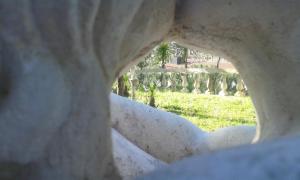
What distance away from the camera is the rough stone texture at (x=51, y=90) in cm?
56

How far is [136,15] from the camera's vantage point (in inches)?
26.5

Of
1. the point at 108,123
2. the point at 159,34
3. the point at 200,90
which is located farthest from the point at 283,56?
the point at 200,90

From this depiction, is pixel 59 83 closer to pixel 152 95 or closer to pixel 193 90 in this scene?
pixel 152 95

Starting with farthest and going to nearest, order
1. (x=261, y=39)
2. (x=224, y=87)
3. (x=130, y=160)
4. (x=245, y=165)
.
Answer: (x=224, y=87)
(x=130, y=160)
(x=261, y=39)
(x=245, y=165)

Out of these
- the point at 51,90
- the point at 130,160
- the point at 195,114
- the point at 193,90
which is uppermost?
the point at 51,90

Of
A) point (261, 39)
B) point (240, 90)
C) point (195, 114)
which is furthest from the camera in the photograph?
point (240, 90)

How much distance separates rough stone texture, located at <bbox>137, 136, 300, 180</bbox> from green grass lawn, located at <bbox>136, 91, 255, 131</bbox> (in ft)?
12.2

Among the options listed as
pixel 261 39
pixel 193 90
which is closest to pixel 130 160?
pixel 261 39

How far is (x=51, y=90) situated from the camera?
22.4 inches

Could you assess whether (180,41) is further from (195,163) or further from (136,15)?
(195,163)

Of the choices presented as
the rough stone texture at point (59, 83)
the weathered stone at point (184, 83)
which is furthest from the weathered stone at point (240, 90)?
the rough stone texture at point (59, 83)

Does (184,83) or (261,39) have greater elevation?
(261,39)

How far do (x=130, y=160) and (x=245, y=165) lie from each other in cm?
60

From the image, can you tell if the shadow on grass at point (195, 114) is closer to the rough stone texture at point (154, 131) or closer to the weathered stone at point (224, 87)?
the weathered stone at point (224, 87)
